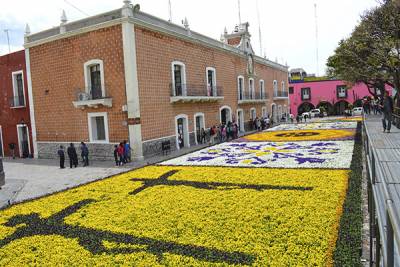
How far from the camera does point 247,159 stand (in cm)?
1496

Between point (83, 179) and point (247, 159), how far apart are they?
709 centimetres

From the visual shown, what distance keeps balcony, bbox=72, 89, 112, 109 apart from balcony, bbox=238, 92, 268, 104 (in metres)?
15.4

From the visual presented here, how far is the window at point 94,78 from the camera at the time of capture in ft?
60.7

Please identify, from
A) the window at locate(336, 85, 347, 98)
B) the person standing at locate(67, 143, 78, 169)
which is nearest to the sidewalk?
the person standing at locate(67, 143, 78, 169)

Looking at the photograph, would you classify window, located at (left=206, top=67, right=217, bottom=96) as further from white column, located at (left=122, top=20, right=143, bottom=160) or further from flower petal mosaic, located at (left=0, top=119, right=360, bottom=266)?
flower petal mosaic, located at (left=0, top=119, right=360, bottom=266)

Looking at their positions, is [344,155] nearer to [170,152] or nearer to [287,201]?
[287,201]

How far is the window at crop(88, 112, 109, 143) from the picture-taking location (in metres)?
19.2

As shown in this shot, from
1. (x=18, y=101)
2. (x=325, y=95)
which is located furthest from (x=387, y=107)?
(x=325, y=95)

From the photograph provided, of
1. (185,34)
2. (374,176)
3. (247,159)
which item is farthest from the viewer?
(185,34)

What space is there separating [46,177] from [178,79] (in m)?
10.8

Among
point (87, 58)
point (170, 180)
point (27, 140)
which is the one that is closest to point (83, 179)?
point (170, 180)

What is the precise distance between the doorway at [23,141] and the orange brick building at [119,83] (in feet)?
4.36

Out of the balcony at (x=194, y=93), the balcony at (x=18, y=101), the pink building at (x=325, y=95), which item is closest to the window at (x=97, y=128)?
the balcony at (x=194, y=93)

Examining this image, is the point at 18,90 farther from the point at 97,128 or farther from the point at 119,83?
the point at 119,83
